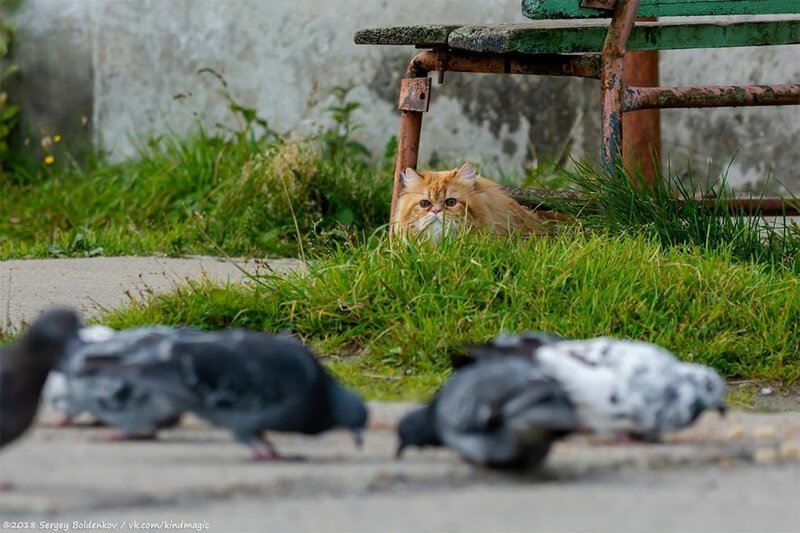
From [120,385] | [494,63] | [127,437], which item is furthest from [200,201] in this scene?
[120,385]

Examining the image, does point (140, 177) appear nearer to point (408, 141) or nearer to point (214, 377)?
point (408, 141)

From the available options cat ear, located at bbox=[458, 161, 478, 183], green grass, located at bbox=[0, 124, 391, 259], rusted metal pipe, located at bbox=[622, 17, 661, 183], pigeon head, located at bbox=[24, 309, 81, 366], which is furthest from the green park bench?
pigeon head, located at bbox=[24, 309, 81, 366]

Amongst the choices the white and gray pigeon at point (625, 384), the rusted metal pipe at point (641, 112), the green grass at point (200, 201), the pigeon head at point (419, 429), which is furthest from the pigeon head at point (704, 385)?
the rusted metal pipe at point (641, 112)

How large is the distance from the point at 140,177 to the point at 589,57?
9.81 feet

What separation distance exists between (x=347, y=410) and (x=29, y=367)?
599mm

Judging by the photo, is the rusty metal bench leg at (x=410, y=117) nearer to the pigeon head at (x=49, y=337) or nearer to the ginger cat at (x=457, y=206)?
the ginger cat at (x=457, y=206)

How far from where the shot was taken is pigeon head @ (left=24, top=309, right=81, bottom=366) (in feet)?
7.80

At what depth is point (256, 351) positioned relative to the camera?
2.42 meters

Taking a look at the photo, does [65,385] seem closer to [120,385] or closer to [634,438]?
[120,385]

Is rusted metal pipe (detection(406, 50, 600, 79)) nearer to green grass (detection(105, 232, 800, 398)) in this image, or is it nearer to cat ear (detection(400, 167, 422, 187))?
cat ear (detection(400, 167, 422, 187))

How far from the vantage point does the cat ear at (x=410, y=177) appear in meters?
4.81

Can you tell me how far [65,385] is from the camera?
2.55 meters

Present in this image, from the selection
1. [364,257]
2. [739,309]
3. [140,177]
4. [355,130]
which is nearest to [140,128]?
[140,177]

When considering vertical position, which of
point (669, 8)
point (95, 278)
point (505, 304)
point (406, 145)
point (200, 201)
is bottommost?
point (95, 278)
